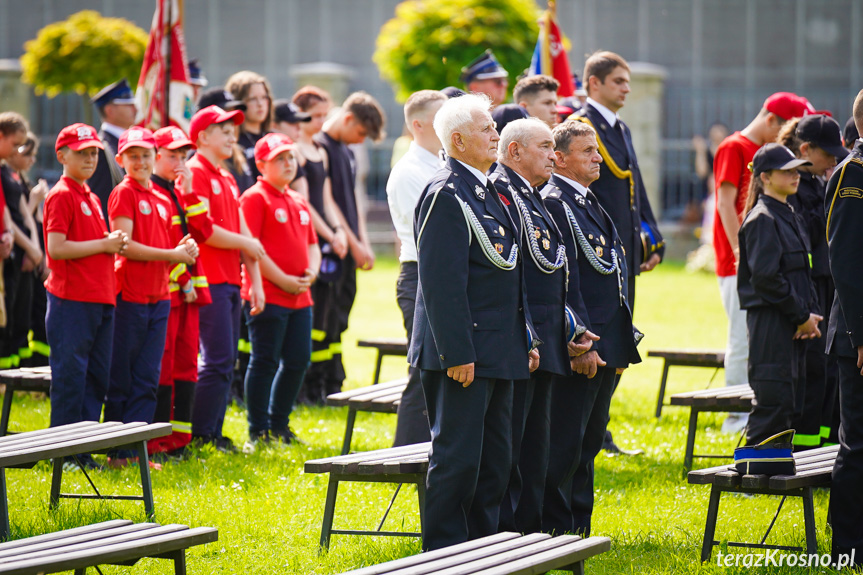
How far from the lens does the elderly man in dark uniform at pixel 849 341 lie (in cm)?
511

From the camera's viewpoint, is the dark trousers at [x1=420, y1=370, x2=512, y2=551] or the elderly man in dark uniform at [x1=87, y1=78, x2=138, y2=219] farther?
the elderly man in dark uniform at [x1=87, y1=78, x2=138, y2=219]

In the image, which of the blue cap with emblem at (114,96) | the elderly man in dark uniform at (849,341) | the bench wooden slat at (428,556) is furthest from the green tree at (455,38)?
the bench wooden slat at (428,556)

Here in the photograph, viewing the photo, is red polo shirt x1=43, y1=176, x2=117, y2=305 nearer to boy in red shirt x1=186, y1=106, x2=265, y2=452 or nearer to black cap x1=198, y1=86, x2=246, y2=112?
boy in red shirt x1=186, y1=106, x2=265, y2=452

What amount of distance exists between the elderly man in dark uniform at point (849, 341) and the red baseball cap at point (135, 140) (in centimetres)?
398

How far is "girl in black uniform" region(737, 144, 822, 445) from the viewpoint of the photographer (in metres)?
6.50

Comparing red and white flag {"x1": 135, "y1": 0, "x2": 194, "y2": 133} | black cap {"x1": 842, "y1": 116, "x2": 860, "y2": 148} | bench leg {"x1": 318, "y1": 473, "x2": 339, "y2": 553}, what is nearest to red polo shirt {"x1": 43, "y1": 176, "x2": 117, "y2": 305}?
bench leg {"x1": 318, "y1": 473, "x2": 339, "y2": 553}

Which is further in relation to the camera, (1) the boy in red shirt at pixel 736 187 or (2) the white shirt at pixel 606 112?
(1) the boy in red shirt at pixel 736 187

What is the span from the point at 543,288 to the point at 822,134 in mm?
2847

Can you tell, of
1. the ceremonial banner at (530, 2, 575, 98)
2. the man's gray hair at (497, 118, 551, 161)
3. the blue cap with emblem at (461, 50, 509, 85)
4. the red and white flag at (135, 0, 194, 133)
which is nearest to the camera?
the man's gray hair at (497, 118, 551, 161)

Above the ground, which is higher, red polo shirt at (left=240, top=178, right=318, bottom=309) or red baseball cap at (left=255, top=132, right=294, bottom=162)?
red baseball cap at (left=255, top=132, right=294, bottom=162)

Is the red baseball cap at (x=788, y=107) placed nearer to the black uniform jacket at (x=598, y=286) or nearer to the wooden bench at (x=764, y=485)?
the black uniform jacket at (x=598, y=286)

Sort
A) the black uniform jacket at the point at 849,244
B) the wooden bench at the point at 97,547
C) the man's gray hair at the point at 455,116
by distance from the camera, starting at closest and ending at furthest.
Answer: the wooden bench at the point at 97,547
the man's gray hair at the point at 455,116
the black uniform jacket at the point at 849,244

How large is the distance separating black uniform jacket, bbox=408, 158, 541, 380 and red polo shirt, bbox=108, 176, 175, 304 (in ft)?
8.38

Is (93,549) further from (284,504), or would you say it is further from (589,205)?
(589,205)
